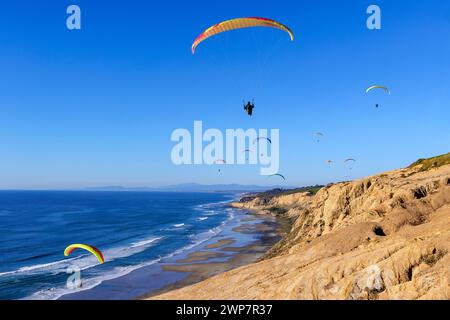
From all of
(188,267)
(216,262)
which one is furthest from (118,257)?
(216,262)

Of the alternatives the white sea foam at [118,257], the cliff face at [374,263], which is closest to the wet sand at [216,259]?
the white sea foam at [118,257]

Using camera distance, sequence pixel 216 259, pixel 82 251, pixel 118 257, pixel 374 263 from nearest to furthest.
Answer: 1. pixel 374 263
2. pixel 216 259
3. pixel 118 257
4. pixel 82 251

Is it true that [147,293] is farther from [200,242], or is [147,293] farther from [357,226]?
[200,242]

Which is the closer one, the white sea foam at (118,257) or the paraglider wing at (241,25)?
the paraglider wing at (241,25)

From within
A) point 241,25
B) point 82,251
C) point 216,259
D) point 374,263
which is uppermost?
point 241,25

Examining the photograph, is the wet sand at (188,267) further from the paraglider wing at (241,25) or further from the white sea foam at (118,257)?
the paraglider wing at (241,25)

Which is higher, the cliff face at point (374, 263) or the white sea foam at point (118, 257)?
the cliff face at point (374, 263)

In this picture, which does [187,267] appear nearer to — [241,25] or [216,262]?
[216,262]

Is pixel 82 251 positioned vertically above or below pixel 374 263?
below

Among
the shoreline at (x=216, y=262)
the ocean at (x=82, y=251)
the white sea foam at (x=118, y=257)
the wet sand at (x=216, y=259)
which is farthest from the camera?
the wet sand at (x=216, y=259)

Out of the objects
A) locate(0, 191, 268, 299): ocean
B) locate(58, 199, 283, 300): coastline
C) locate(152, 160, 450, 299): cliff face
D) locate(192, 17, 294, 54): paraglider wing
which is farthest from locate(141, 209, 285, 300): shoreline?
locate(192, 17, 294, 54): paraglider wing
